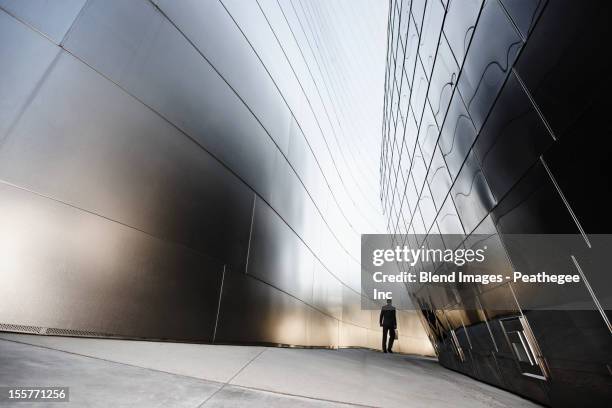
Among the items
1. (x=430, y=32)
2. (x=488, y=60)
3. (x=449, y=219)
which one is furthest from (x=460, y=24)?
(x=449, y=219)

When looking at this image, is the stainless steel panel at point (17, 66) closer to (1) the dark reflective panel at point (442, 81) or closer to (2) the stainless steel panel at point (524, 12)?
(2) the stainless steel panel at point (524, 12)

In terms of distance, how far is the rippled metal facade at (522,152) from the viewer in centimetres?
388

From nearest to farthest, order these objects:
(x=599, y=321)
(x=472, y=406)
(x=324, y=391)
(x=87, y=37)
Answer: (x=324, y=391) → (x=472, y=406) → (x=599, y=321) → (x=87, y=37)

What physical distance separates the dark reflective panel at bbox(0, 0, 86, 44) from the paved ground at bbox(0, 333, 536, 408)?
171 inches

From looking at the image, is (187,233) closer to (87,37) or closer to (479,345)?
(87,37)

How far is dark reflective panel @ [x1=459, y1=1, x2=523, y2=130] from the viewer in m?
5.14

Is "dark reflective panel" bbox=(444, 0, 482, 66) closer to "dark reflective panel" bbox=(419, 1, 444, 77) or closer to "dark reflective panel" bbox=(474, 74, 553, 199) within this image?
"dark reflective panel" bbox=(419, 1, 444, 77)

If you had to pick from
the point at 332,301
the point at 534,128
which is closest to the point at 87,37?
the point at 534,128

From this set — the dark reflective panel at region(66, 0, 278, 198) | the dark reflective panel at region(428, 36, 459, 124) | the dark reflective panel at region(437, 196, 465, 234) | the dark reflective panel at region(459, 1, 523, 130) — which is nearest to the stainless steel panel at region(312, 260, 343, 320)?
the dark reflective panel at region(437, 196, 465, 234)

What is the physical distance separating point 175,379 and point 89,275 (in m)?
2.62

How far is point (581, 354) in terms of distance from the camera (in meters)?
4.94

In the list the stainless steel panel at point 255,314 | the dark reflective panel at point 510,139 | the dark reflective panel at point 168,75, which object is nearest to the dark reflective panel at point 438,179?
the dark reflective panel at point 510,139

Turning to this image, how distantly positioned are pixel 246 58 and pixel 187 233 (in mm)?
5632

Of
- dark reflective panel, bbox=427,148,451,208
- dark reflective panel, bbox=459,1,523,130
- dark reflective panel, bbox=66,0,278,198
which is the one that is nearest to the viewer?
dark reflective panel, bbox=459,1,523,130
